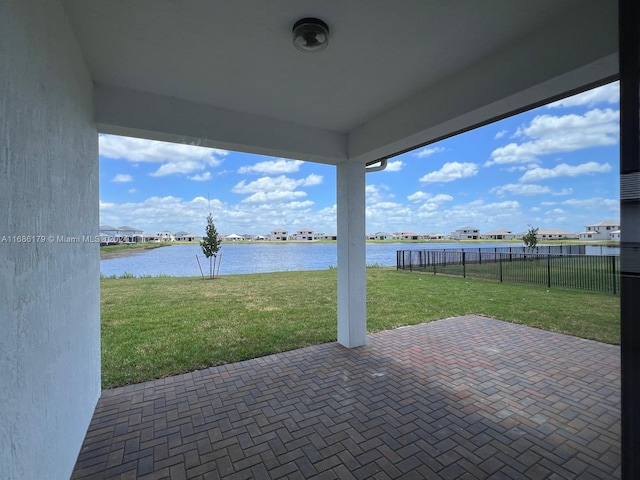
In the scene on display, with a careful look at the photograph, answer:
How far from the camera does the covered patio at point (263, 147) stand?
1192 mm

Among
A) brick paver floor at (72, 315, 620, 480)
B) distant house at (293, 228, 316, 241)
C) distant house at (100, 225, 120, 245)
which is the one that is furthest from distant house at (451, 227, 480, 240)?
distant house at (100, 225, 120, 245)

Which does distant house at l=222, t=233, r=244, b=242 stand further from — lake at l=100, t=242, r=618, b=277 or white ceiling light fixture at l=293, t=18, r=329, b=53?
white ceiling light fixture at l=293, t=18, r=329, b=53

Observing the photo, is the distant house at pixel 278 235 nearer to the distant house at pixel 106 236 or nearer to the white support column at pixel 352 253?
the distant house at pixel 106 236

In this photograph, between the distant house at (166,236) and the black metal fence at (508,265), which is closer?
the black metal fence at (508,265)

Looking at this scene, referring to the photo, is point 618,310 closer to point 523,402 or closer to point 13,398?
point 523,402

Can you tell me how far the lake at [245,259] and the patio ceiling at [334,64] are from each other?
7302mm

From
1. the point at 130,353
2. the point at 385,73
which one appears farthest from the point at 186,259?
the point at 385,73

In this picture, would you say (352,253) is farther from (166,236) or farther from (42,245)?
(166,236)

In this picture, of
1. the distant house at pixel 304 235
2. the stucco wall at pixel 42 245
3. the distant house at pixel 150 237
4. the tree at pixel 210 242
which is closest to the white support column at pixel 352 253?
the stucco wall at pixel 42 245

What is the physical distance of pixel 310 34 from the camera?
192cm

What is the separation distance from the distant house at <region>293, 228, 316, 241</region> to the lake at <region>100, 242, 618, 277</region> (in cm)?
81

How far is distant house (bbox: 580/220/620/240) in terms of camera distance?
47.2 inches

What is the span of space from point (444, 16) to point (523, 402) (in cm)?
322

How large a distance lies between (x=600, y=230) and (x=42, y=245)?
2.75 metres
